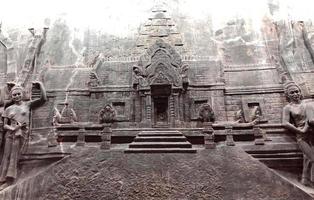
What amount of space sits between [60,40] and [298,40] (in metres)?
7.24

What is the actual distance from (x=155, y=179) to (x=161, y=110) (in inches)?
121

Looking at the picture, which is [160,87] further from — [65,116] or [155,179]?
[155,179]

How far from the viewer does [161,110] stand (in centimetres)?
1171

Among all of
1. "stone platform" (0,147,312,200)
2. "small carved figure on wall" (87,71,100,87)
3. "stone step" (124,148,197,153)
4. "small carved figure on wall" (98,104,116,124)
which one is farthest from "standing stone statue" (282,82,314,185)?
"small carved figure on wall" (87,71,100,87)

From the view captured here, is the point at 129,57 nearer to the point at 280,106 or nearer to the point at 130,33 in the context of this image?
the point at 130,33

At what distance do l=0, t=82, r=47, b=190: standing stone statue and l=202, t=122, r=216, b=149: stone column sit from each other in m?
4.36

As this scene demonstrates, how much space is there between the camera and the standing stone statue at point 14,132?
9883mm

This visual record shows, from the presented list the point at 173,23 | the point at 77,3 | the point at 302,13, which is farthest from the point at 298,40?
the point at 77,3

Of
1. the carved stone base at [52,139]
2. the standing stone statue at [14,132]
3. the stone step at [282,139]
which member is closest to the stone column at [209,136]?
the stone step at [282,139]

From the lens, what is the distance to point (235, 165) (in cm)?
926

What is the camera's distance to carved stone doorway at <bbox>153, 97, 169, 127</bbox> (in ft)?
37.8

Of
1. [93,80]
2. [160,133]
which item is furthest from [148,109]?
[93,80]

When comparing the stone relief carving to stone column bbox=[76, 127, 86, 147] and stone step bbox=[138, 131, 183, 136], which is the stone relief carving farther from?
stone step bbox=[138, 131, 183, 136]

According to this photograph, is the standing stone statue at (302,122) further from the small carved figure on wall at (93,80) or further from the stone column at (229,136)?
the small carved figure on wall at (93,80)
